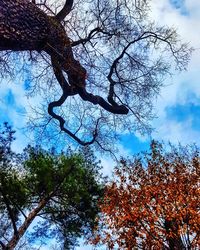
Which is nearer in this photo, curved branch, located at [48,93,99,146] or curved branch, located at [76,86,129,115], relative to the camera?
curved branch, located at [76,86,129,115]

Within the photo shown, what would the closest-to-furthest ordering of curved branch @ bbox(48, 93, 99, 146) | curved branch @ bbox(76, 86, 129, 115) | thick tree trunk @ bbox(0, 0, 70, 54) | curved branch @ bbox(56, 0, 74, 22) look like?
thick tree trunk @ bbox(0, 0, 70, 54), curved branch @ bbox(56, 0, 74, 22), curved branch @ bbox(76, 86, 129, 115), curved branch @ bbox(48, 93, 99, 146)

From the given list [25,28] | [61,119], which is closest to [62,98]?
[61,119]

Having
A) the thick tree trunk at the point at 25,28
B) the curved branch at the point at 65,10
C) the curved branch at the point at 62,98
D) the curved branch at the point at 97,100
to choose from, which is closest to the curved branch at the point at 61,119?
the curved branch at the point at 62,98

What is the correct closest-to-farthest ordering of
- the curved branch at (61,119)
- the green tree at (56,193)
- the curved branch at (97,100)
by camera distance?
the curved branch at (97,100), the curved branch at (61,119), the green tree at (56,193)

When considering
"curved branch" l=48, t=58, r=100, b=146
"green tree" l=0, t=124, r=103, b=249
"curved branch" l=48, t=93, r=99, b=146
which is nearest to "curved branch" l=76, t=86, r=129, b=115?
"curved branch" l=48, t=58, r=100, b=146

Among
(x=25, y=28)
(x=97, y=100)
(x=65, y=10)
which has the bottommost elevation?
(x=25, y=28)

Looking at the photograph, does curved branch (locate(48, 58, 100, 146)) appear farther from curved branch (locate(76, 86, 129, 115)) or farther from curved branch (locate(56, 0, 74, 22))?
curved branch (locate(56, 0, 74, 22))

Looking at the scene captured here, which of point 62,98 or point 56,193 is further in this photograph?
point 56,193

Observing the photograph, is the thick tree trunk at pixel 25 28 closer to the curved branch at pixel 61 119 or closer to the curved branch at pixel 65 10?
the curved branch at pixel 65 10

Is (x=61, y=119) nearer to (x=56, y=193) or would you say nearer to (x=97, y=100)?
(x=97, y=100)

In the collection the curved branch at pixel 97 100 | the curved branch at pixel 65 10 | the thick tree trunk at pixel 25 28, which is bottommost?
the thick tree trunk at pixel 25 28

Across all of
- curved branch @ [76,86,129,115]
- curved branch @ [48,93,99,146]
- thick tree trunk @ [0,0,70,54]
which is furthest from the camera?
curved branch @ [48,93,99,146]

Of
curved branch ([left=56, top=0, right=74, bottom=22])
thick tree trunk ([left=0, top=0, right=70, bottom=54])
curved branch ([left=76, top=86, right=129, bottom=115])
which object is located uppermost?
curved branch ([left=56, top=0, right=74, bottom=22])

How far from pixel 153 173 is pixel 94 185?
2721 millimetres
